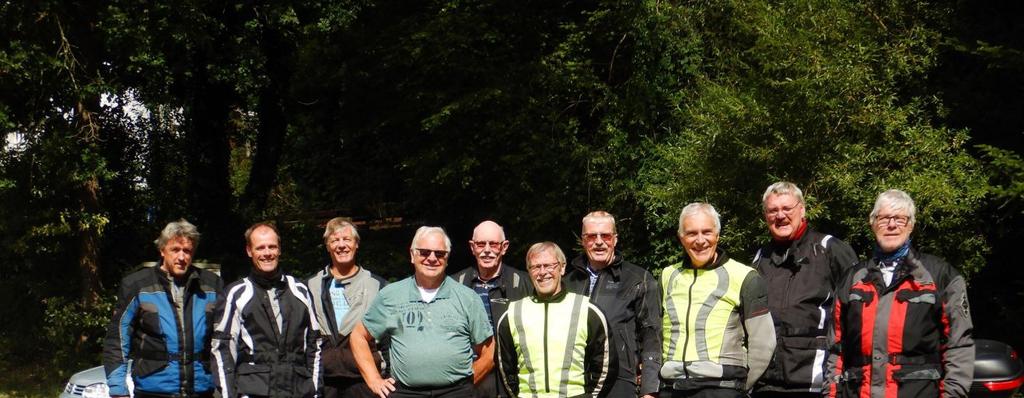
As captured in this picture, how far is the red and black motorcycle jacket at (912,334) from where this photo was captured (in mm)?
4254

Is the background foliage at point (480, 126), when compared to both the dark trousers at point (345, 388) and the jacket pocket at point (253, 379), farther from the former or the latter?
the jacket pocket at point (253, 379)

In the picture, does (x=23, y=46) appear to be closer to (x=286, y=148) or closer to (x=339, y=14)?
(x=339, y=14)

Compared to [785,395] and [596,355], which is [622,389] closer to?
[596,355]

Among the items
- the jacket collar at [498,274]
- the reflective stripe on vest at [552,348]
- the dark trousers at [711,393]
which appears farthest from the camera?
the jacket collar at [498,274]

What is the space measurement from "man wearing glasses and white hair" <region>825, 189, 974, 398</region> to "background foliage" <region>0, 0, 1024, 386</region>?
→ 4947 mm

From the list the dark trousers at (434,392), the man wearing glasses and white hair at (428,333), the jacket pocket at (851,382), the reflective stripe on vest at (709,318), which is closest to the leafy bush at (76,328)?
the man wearing glasses and white hair at (428,333)

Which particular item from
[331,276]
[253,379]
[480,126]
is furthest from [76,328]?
[253,379]

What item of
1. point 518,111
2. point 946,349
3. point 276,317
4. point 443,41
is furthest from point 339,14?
point 946,349

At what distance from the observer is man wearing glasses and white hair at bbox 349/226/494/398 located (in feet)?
16.1

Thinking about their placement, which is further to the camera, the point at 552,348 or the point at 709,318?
the point at 552,348

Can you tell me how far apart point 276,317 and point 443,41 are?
9.30 metres

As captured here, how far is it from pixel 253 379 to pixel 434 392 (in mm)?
953

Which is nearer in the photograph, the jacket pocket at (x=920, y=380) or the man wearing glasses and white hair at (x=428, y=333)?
the jacket pocket at (x=920, y=380)

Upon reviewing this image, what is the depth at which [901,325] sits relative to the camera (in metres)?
4.29
